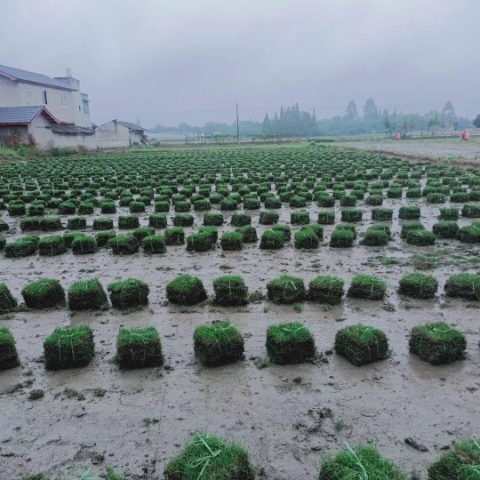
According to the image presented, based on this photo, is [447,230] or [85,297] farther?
[447,230]

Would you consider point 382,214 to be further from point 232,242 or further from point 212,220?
point 232,242

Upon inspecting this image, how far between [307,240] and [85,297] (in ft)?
18.0

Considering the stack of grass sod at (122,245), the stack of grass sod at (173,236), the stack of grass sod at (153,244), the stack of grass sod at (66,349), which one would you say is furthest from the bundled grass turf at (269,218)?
the stack of grass sod at (66,349)

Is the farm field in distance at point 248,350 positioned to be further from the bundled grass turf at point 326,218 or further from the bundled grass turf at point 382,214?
the bundled grass turf at point 382,214

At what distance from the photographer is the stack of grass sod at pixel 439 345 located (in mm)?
5840

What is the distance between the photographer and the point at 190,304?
25.8 feet

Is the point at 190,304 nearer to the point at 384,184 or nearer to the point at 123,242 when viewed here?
the point at 123,242

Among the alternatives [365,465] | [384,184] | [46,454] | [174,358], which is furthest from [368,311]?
[384,184]

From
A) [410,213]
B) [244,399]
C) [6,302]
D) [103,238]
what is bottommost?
[244,399]

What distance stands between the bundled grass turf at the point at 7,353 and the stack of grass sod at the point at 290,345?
3393 millimetres

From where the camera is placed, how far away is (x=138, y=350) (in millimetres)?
5883

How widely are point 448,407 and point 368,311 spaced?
8.42 feet

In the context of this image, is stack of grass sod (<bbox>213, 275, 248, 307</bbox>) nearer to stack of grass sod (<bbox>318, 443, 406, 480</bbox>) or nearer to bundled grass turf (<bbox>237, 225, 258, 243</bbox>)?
bundled grass turf (<bbox>237, 225, 258, 243</bbox>)

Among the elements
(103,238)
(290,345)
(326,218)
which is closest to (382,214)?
(326,218)
